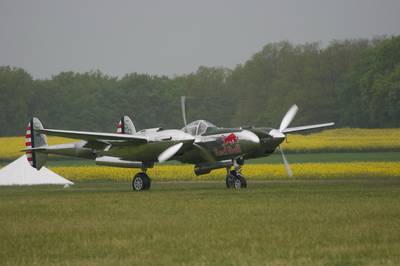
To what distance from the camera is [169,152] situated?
34344mm

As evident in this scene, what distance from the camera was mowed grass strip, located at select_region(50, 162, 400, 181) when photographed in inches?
1821

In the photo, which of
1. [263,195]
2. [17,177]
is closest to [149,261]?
[263,195]

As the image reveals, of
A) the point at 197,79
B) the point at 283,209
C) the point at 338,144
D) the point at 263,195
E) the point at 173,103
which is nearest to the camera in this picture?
the point at 283,209

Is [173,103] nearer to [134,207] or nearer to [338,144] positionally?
[338,144]

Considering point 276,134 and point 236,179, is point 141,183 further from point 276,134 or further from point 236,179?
point 276,134

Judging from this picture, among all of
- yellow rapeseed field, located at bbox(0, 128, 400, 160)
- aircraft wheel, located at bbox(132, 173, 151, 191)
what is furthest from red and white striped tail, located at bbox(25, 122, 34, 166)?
yellow rapeseed field, located at bbox(0, 128, 400, 160)

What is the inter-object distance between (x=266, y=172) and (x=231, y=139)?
13866 mm

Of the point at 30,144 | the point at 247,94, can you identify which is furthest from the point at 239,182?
the point at 247,94

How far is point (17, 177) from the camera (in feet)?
150

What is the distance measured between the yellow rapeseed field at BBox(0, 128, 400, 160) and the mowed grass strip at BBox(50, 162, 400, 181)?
1432 cm

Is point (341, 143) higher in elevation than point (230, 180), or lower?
higher

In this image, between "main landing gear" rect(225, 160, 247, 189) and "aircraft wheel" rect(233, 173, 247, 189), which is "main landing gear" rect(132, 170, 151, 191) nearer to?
"main landing gear" rect(225, 160, 247, 189)

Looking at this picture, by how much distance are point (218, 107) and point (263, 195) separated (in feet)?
301

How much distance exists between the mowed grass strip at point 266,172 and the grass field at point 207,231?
17.4 metres
